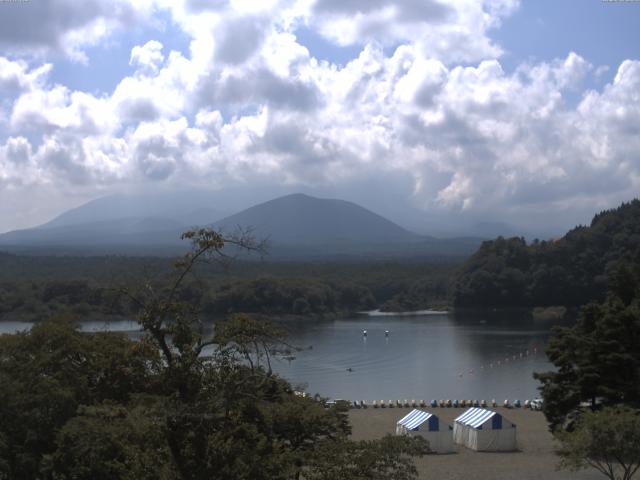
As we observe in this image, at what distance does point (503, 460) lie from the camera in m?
14.5

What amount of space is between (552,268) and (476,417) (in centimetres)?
4034

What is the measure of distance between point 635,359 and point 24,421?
9.78 metres

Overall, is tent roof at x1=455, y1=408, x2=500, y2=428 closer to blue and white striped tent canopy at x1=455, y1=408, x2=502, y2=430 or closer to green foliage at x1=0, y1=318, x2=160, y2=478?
blue and white striped tent canopy at x1=455, y1=408, x2=502, y2=430

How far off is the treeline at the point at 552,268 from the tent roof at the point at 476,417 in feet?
123

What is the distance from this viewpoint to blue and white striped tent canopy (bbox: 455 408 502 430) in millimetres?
15352

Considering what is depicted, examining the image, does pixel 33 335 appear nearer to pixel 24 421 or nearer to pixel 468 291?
pixel 24 421

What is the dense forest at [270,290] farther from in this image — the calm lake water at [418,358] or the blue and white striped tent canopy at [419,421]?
the blue and white striped tent canopy at [419,421]

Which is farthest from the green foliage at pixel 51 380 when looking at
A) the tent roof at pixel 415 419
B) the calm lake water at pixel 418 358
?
the calm lake water at pixel 418 358

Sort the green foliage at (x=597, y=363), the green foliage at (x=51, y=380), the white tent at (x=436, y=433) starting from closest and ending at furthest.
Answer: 1. the green foliage at (x=51, y=380)
2. the green foliage at (x=597, y=363)
3. the white tent at (x=436, y=433)

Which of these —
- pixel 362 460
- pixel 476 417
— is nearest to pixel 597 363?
pixel 476 417

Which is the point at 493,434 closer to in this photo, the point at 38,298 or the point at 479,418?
the point at 479,418

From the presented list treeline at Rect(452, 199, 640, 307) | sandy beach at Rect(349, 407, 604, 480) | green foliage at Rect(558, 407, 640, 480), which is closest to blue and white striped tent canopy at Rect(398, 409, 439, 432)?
sandy beach at Rect(349, 407, 604, 480)

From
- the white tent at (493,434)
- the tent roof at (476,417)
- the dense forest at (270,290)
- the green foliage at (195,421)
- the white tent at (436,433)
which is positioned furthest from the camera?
the dense forest at (270,290)

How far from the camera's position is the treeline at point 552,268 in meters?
53.4
